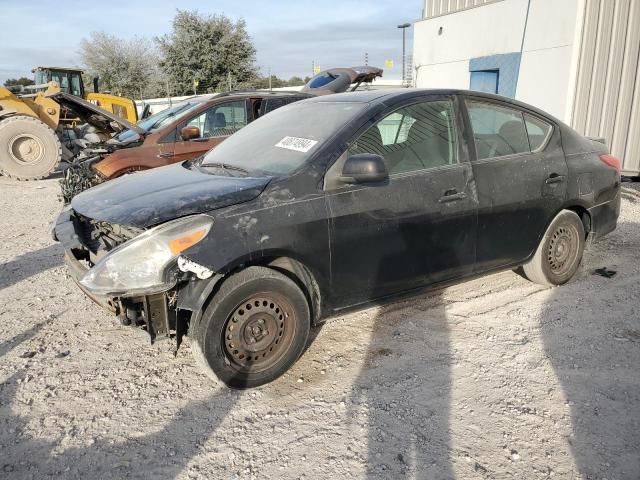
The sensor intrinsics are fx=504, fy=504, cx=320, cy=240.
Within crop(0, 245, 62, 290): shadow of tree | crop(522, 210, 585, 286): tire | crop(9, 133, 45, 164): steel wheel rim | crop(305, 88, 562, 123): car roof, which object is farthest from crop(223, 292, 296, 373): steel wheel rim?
crop(9, 133, 45, 164): steel wheel rim

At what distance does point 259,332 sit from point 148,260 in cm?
77

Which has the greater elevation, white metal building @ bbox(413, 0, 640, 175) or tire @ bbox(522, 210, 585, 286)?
white metal building @ bbox(413, 0, 640, 175)

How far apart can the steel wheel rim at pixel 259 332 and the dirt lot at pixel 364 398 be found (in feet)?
0.60

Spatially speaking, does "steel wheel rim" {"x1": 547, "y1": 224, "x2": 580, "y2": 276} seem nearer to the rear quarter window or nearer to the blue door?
the rear quarter window

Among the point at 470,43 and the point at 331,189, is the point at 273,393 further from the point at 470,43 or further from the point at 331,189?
the point at 470,43

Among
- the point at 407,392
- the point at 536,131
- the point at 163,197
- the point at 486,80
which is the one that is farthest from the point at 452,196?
the point at 486,80

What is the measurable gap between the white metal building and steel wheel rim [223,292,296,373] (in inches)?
371

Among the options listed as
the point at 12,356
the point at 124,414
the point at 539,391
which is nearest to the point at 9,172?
the point at 12,356

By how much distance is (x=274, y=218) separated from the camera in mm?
2893

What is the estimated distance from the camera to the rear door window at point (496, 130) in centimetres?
378

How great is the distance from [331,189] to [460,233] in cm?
110

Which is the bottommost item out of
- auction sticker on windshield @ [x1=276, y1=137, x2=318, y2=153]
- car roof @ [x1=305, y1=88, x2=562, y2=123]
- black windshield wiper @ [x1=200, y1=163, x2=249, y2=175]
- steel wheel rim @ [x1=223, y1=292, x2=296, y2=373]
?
steel wheel rim @ [x1=223, y1=292, x2=296, y2=373]

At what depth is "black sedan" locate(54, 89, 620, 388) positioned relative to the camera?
275 centimetres

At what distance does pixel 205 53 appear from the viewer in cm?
3356
